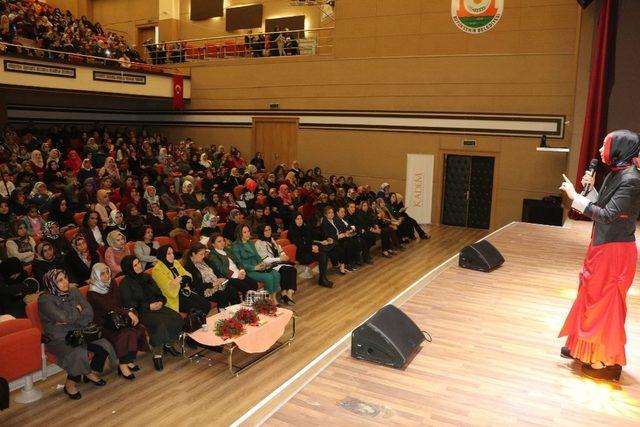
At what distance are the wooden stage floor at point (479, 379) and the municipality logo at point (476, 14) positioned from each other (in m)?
8.82

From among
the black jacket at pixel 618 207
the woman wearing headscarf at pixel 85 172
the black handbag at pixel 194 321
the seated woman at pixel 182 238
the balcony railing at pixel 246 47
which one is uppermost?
the balcony railing at pixel 246 47

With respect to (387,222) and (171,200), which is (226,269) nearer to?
(171,200)

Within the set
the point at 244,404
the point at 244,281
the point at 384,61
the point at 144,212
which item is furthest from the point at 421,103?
the point at 244,404

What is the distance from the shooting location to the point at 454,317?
4.69 meters

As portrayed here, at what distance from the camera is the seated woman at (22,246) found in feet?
20.1

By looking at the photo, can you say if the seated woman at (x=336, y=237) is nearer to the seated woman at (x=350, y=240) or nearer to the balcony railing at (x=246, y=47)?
the seated woman at (x=350, y=240)

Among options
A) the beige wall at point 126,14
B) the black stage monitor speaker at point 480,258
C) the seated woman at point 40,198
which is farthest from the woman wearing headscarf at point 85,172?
the beige wall at point 126,14

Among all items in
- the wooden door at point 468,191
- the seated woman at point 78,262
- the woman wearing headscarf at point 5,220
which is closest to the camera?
the seated woman at point 78,262

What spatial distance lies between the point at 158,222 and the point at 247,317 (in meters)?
3.50

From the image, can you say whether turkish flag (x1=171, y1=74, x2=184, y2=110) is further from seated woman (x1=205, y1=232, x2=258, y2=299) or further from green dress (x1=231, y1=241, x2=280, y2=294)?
seated woman (x1=205, y1=232, x2=258, y2=299)

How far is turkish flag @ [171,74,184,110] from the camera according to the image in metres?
15.9

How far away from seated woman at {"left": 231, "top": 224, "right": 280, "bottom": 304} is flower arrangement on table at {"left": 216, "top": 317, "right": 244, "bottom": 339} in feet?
5.22

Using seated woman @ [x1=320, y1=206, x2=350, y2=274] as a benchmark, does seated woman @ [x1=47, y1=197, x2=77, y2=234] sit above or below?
above

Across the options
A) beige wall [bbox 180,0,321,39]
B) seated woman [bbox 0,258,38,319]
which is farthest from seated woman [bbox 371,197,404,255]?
beige wall [bbox 180,0,321,39]
